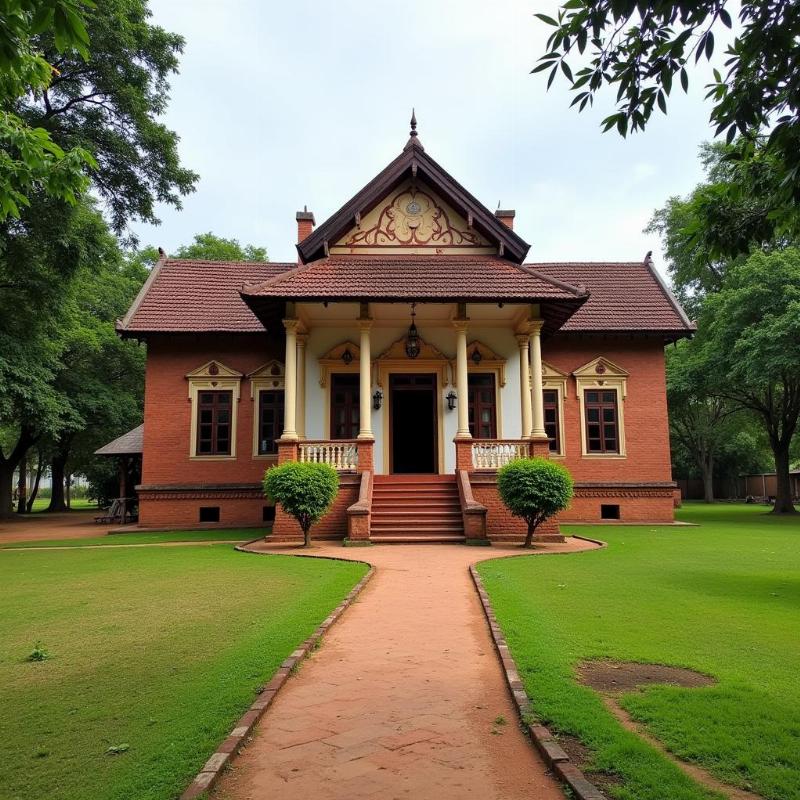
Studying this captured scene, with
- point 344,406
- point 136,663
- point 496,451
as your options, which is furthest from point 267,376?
point 136,663

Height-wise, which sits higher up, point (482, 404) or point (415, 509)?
point (482, 404)

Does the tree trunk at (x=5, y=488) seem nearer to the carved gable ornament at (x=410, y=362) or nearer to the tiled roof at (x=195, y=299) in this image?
the tiled roof at (x=195, y=299)

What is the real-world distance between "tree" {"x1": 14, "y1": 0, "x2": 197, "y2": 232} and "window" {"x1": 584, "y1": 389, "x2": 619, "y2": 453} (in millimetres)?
14700

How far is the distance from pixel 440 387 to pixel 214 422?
7295mm

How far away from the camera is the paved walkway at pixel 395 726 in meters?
3.14

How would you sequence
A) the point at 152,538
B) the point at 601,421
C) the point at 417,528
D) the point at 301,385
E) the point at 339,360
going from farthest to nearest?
the point at 601,421
the point at 339,360
the point at 301,385
the point at 152,538
the point at 417,528

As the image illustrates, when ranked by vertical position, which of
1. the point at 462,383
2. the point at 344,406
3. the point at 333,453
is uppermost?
the point at 462,383

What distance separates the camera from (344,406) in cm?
1866

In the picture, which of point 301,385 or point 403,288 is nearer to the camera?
point 403,288

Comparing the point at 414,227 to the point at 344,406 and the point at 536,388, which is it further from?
the point at 536,388

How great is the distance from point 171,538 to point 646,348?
51.8ft

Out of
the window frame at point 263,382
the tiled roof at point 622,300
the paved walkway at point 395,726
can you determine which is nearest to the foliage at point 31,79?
the paved walkway at point 395,726

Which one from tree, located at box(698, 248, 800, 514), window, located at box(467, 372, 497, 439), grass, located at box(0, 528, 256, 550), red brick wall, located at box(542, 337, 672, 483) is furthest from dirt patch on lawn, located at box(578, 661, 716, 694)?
tree, located at box(698, 248, 800, 514)

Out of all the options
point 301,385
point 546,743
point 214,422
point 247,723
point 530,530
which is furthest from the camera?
point 214,422
